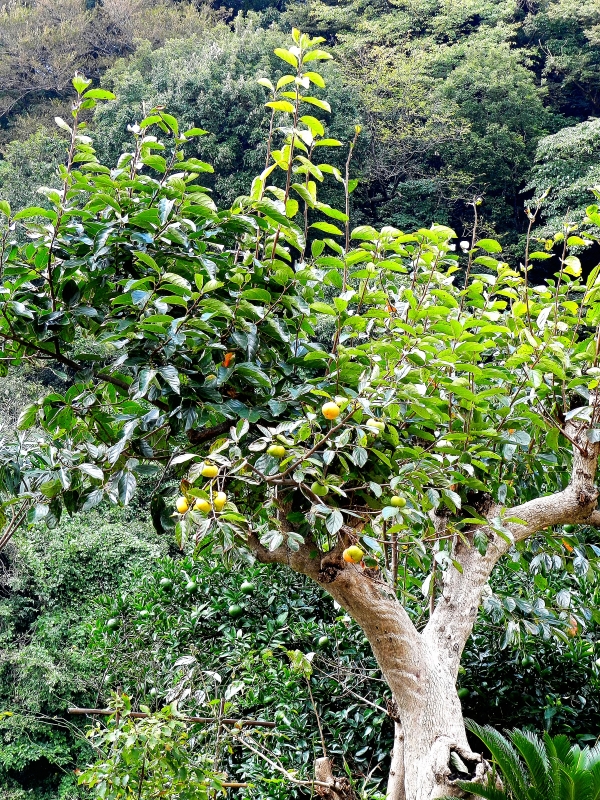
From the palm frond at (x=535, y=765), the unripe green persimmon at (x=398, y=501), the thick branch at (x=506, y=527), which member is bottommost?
the palm frond at (x=535, y=765)

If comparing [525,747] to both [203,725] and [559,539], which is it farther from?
[203,725]

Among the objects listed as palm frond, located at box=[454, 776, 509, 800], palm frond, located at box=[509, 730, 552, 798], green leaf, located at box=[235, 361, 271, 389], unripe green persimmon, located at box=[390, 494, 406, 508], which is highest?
green leaf, located at box=[235, 361, 271, 389]

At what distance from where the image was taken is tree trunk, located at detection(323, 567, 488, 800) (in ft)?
5.42

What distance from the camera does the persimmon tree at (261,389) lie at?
139cm

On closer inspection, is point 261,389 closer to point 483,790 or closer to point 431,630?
point 431,630

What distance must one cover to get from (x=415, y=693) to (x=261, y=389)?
79 centimetres

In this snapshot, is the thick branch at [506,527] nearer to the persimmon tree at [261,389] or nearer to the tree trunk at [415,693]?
the persimmon tree at [261,389]

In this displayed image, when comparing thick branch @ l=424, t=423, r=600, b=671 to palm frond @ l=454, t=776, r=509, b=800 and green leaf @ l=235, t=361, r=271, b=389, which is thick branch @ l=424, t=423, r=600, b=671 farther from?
green leaf @ l=235, t=361, r=271, b=389

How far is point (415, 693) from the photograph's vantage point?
175 centimetres

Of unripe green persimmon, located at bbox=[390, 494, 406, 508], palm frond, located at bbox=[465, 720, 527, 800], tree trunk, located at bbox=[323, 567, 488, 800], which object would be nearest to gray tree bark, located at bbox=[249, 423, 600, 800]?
tree trunk, located at bbox=[323, 567, 488, 800]

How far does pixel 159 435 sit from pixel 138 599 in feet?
5.26

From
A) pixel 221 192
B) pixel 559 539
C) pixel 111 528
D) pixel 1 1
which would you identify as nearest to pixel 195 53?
pixel 221 192

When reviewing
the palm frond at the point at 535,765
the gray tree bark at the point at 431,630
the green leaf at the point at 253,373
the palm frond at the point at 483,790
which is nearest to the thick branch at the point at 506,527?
the gray tree bark at the point at 431,630

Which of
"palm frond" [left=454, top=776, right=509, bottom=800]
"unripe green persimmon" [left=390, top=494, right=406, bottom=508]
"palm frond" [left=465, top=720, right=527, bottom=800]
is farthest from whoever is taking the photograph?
"palm frond" [left=465, top=720, right=527, bottom=800]
